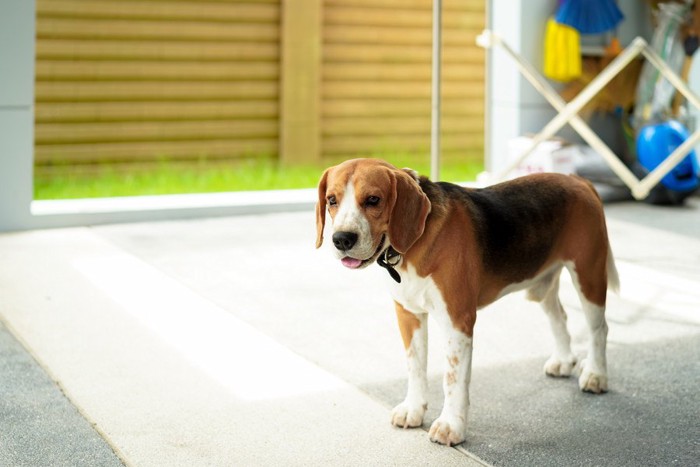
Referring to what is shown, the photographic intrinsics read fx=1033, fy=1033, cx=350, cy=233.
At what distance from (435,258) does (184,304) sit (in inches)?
68.0

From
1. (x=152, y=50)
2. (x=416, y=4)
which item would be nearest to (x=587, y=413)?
(x=152, y=50)

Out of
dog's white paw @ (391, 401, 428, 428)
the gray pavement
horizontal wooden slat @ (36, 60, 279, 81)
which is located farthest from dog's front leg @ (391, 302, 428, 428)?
horizontal wooden slat @ (36, 60, 279, 81)

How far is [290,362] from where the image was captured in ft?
11.2

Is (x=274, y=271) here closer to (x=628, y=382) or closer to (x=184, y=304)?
(x=184, y=304)

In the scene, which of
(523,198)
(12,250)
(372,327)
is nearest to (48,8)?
(12,250)

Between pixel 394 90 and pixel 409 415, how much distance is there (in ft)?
18.9

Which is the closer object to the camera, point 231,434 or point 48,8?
point 231,434

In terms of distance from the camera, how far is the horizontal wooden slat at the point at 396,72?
8.09m

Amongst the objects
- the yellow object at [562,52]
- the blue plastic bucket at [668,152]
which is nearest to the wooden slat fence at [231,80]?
the yellow object at [562,52]

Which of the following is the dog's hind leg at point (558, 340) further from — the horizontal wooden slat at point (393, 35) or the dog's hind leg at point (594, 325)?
the horizontal wooden slat at point (393, 35)

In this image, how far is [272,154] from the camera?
25.8ft

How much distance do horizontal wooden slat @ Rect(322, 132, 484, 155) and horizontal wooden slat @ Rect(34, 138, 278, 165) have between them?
504 mm

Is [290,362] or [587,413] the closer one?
[587,413]

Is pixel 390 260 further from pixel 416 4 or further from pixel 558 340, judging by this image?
pixel 416 4
